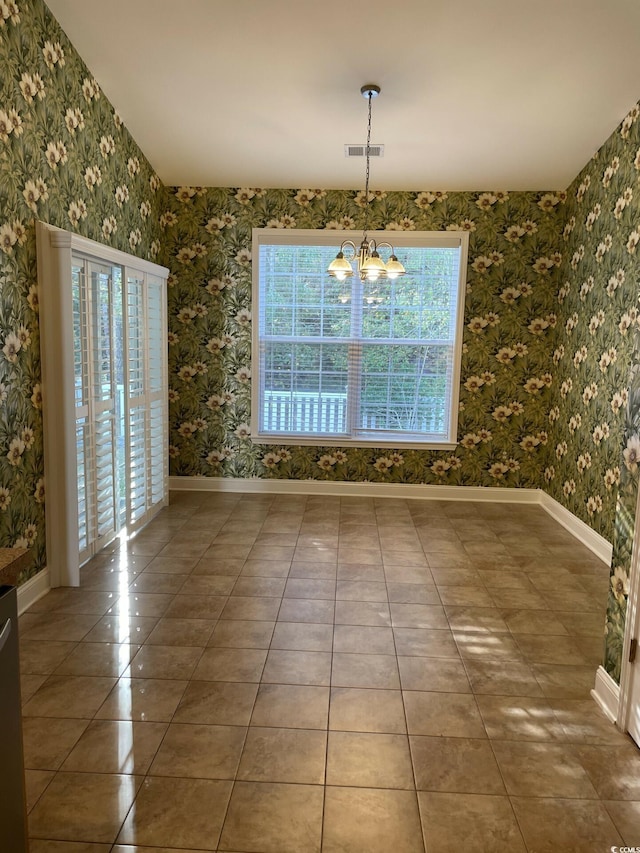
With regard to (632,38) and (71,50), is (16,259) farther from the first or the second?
(632,38)

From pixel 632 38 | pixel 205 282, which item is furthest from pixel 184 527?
pixel 632 38

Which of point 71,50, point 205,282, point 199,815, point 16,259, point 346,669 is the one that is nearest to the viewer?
point 199,815

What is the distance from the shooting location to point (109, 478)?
12.8ft

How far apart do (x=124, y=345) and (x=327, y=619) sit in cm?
226

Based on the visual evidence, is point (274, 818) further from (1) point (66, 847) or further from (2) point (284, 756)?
(1) point (66, 847)

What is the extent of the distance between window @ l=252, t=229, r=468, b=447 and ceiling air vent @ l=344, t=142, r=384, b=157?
2.42 ft

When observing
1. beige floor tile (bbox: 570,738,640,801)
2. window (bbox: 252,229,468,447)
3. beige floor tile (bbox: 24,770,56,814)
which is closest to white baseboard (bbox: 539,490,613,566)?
window (bbox: 252,229,468,447)

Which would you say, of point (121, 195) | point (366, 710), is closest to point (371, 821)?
point (366, 710)

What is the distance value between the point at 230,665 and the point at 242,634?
286 millimetres

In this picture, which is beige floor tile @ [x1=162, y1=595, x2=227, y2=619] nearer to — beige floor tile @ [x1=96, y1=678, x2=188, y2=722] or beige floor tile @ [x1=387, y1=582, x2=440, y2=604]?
beige floor tile @ [x1=96, y1=678, x2=188, y2=722]

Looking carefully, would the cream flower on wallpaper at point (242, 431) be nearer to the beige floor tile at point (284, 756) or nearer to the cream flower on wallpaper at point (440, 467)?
the cream flower on wallpaper at point (440, 467)

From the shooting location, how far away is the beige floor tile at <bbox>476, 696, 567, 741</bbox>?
7.22ft

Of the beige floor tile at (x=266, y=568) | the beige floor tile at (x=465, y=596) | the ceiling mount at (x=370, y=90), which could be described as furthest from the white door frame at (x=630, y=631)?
the ceiling mount at (x=370, y=90)

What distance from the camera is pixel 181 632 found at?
2.91 m
